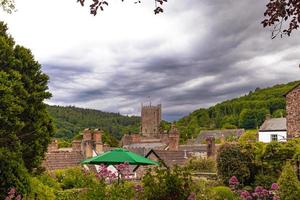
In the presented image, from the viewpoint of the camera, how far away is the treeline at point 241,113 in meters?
96.1

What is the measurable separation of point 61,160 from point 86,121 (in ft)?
300

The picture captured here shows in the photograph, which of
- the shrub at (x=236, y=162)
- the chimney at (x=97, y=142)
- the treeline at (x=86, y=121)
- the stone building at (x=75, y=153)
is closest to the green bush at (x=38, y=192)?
the shrub at (x=236, y=162)

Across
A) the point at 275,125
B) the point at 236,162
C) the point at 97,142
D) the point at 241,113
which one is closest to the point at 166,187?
the point at 236,162

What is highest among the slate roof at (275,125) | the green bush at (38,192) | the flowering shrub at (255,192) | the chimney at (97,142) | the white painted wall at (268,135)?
the slate roof at (275,125)

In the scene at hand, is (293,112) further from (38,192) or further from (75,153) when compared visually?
(38,192)

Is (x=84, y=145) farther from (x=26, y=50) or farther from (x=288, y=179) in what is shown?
(x=288, y=179)

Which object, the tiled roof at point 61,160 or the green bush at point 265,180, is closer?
the green bush at point 265,180

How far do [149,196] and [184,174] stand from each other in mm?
961

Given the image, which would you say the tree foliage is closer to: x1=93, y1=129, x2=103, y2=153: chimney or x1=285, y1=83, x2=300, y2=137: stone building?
x1=285, y1=83, x2=300, y2=137: stone building

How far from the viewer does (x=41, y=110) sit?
1398 cm

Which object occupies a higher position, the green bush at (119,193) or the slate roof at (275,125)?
the slate roof at (275,125)

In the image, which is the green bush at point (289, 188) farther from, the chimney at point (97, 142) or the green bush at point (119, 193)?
the chimney at point (97, 142)

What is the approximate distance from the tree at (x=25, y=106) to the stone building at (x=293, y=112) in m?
15.0

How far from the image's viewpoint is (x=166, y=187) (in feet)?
30.1
